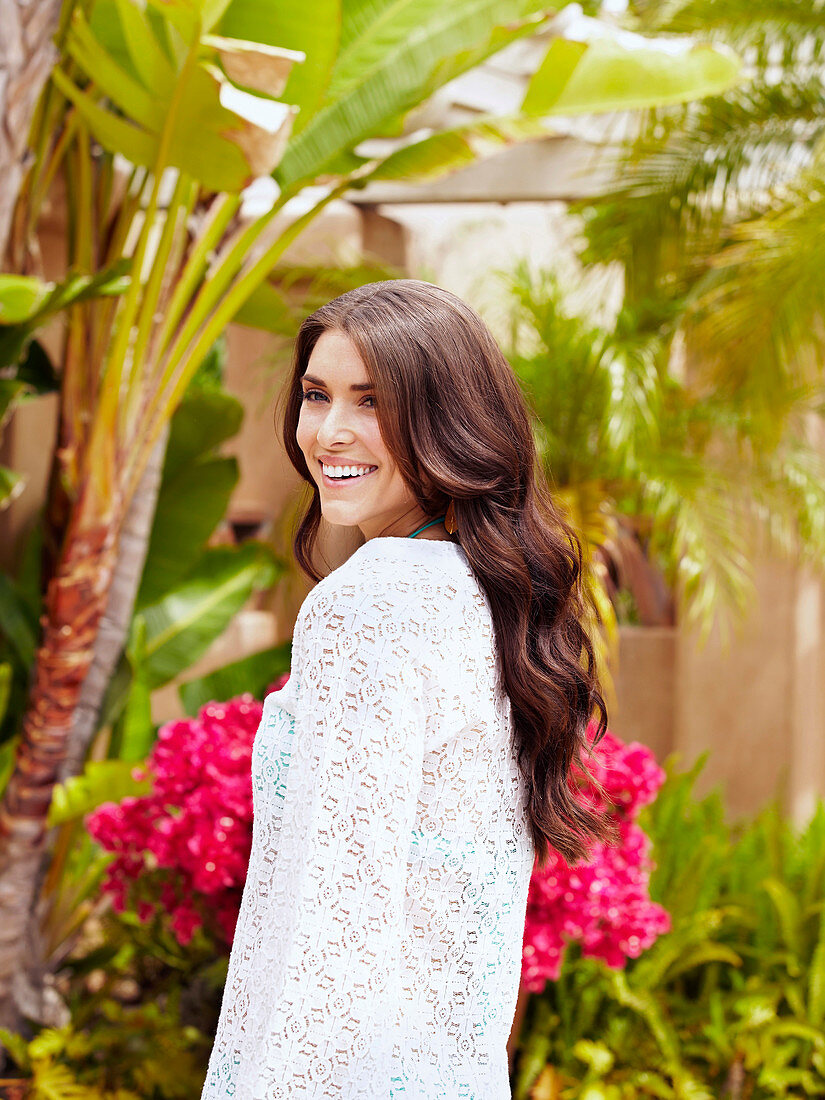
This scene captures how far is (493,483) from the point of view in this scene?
129cm

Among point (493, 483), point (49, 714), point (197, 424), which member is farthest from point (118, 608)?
point (493, 483)

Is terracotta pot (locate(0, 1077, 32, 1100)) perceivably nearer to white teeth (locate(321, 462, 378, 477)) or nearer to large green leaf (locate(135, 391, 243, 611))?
large green leaf (locate(135, 391, 243, 611))

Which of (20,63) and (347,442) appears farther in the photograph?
(20,63)

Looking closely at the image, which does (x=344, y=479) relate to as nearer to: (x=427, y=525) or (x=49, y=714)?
(x=427, y=525)

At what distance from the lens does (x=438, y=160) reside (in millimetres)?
3449

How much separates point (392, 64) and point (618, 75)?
0.64 m

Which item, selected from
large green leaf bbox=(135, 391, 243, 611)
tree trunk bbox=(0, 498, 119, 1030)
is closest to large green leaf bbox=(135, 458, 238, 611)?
large green leaf bbox=(135, 391, 243, 611)

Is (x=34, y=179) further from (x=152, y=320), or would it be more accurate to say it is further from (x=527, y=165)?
(x=527, y=165)

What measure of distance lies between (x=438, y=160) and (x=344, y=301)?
233 centimetres

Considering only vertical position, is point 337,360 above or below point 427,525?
above

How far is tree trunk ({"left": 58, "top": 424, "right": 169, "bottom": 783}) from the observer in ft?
Result: 11.3

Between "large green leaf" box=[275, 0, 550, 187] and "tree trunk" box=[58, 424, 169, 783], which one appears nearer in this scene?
"large green leaf" box=[275, 0, 550, 187]

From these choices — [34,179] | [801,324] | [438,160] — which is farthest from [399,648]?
[801,324]

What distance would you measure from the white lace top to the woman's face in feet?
0.29
